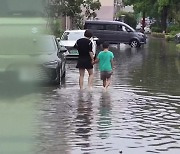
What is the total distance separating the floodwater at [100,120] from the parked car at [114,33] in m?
23.1

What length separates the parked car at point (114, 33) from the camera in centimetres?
3966

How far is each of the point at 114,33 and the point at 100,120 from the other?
98.6 feet

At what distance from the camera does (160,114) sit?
35.1 ft

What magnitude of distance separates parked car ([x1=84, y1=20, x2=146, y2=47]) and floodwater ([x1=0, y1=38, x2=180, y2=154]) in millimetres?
23124

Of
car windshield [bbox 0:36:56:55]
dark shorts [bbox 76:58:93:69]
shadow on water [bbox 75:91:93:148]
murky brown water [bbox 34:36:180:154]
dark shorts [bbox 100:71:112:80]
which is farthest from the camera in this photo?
dark shorts [bbox 100:71:112:80]

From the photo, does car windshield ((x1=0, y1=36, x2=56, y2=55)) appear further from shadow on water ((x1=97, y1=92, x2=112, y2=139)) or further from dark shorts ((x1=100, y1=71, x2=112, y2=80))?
dark shorts ((x1=100, y1=71, x2=112, y2=80))

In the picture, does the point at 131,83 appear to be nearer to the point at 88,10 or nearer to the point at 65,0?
the point at 65,0

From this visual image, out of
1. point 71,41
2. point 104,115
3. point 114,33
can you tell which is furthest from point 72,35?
point 104,115

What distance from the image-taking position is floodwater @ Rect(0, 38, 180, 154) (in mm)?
5020

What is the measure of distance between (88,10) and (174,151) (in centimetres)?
3883

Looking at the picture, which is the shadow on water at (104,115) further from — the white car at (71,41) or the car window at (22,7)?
the white car at (71,41)

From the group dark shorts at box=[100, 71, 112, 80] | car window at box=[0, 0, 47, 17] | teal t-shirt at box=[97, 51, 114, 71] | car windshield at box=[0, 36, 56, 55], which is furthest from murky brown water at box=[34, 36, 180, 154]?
car window at box=[0, 0, 47, 17]

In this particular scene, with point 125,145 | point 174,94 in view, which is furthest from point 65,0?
point 125,145

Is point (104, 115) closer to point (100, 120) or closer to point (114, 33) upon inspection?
point (100, 120)
